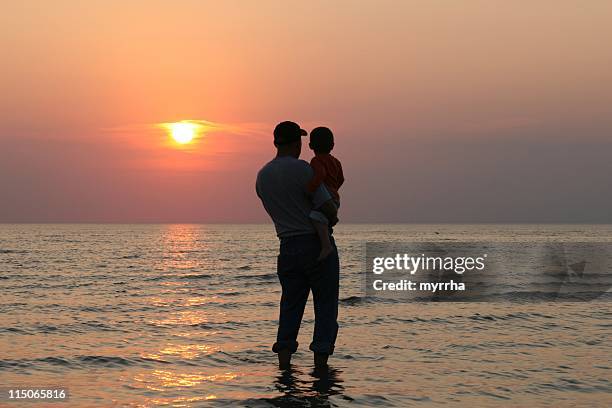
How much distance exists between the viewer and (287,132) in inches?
309

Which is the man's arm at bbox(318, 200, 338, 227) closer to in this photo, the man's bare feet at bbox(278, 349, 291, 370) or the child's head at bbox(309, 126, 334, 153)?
the child's head at bbox(309, 126, 334, 153)

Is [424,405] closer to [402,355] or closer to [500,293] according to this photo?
[402,355]

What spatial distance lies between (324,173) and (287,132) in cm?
65

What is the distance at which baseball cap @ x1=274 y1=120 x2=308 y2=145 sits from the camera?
7.84 m

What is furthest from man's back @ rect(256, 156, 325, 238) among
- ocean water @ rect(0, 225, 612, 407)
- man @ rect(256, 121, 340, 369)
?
ocean water @ rect(0, 225, 612, 407)

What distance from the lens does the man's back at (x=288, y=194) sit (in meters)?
7.60

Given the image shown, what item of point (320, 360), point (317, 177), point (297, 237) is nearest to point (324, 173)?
point (317, 177)

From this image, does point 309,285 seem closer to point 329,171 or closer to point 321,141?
point 329,171

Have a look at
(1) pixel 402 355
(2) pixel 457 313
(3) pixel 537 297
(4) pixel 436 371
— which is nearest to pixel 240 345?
(1) pixel 402 355

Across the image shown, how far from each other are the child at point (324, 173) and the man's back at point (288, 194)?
0.10 meters

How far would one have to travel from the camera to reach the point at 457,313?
15773mm

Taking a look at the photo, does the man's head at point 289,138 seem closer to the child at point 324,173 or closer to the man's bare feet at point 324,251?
the child at point 324,173

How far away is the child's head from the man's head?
0.25 meters

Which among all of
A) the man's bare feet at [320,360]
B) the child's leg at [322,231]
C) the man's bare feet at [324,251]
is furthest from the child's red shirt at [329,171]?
the man's bare feet at [320,360]
